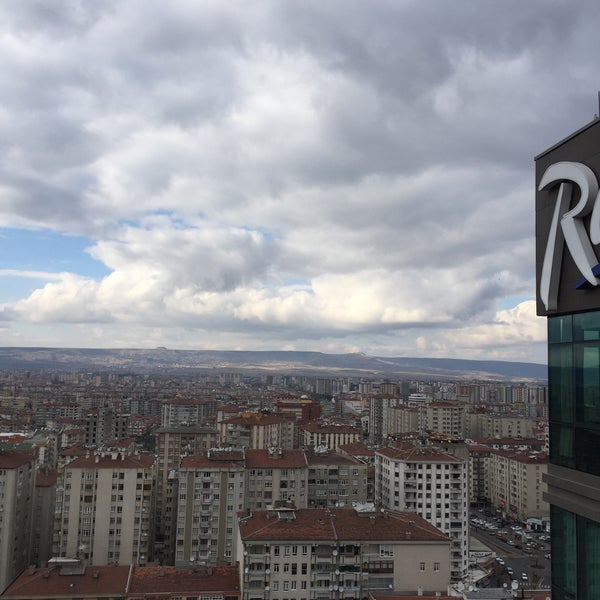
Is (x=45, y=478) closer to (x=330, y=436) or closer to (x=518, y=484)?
(x=330, y=436)

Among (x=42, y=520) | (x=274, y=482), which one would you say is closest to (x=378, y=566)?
(x=274, y=482)

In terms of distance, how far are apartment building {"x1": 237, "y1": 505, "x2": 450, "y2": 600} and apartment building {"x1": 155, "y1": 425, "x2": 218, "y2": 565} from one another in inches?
705

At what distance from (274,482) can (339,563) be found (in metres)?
16.7

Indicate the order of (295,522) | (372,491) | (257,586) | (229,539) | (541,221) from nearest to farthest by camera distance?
(541,221), (257,586), (295,522), (229,539), (372,491)

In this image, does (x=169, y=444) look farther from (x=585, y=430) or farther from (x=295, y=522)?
(x=585, y=430)

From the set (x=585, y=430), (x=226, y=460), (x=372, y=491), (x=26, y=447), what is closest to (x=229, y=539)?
(x=226, y=460)

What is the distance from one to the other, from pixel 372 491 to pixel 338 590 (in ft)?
96.7

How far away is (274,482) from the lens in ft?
156

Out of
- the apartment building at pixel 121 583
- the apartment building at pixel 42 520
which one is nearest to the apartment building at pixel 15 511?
the apartment building at pixel 42 520

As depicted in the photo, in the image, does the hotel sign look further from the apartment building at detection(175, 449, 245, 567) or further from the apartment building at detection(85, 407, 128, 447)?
the apartment building at detection(85, 407, 128, 447)

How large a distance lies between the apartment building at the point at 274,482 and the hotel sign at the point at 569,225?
132 ft

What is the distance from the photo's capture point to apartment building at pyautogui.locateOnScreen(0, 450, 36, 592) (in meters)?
40.0

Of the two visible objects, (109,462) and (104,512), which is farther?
(109,462)

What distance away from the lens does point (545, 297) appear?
9.54 meters
